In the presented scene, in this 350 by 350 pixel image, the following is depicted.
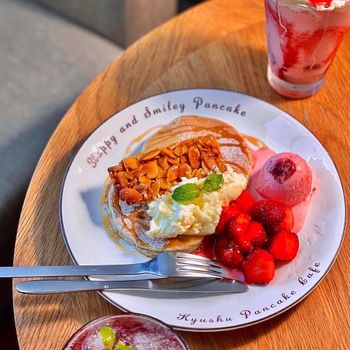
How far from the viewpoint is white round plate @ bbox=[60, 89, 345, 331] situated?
1.02 m

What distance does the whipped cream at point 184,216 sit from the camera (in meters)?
1.11

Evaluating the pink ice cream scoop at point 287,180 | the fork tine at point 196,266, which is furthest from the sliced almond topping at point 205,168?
the fork tine at point 196,266

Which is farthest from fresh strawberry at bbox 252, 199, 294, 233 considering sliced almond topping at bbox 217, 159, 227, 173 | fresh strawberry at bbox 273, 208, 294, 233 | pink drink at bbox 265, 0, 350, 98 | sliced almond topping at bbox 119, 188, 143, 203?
pink drink at bbox 265, 0, 350, 98

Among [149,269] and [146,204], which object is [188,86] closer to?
[146,204]

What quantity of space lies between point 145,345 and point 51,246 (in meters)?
0.36

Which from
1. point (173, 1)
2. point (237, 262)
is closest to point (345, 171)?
point (237, 262)

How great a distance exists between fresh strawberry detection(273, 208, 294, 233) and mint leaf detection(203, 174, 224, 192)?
13 centimetres

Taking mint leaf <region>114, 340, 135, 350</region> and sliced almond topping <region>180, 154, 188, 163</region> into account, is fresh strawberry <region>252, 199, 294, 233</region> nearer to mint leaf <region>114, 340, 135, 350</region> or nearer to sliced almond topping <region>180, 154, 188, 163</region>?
sliced almond topping <region>180, 154, 188, 163</region>

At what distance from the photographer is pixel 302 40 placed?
4.10 feet

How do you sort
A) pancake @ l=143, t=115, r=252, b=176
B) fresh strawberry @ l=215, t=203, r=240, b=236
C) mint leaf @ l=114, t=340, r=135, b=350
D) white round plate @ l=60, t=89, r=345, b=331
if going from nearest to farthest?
1. mint leaf @ l=114, t=340, r=135, b=350
2. white round plate @ l=60, t=89, r=345, b=331
3. fresh strawberry @ l=215, t=203, r=240, b=236
4. pancake @ l=143, t=115, r=252, b=176

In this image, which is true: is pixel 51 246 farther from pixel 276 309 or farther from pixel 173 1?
pixel 173 1

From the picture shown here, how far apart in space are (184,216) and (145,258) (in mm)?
110

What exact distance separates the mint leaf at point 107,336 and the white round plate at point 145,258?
0.43 feet

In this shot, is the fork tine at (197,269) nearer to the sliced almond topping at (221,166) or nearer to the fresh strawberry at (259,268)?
the fresh strawberry at (259,268)
